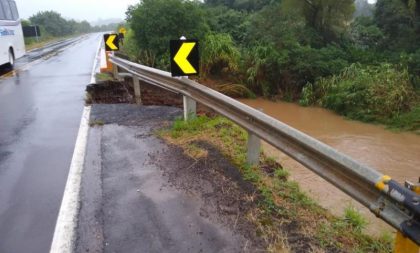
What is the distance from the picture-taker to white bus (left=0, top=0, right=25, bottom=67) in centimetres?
1709

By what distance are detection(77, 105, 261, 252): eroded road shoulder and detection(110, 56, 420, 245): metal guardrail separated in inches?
33.4

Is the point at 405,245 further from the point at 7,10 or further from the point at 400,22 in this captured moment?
the point at 400,22

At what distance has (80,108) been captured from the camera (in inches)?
360

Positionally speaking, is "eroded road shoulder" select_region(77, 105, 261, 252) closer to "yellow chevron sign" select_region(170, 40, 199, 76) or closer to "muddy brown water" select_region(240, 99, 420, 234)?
"yellow chevron sign" select_region(170, 40, 199, 76)

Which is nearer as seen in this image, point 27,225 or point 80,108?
point 27,225

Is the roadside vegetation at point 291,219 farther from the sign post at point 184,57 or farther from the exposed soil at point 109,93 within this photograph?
the exposed soil at point 109,93

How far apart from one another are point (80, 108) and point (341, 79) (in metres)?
9.04

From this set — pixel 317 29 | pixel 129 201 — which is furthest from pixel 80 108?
pixel 317 29

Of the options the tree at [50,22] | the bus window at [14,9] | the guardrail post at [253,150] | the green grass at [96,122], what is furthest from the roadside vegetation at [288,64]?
the tree at [50,22]

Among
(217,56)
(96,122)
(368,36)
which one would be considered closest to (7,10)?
(217,56)

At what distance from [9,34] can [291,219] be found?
60.1ft

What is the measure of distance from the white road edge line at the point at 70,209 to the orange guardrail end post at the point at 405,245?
2.50 meters

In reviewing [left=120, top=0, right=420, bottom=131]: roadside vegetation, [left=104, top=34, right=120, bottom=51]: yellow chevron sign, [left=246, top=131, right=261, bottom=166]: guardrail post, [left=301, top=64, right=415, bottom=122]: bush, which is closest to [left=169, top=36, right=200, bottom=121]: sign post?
[left=246, top=131, right=261, bottom=166]: guardrail post

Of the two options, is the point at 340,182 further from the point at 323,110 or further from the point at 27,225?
the point at 323,110
